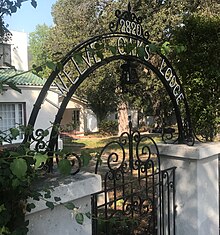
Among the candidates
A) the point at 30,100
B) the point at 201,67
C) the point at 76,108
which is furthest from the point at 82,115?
the point at 201,67

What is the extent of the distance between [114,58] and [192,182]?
1318 millimetres

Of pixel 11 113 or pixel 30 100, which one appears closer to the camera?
pixel 11 113

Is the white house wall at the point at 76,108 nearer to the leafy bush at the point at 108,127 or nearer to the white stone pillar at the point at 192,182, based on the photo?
the leafy bush at the point at 108,127

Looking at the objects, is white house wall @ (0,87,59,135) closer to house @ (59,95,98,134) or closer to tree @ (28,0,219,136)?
tree @ (28,0,219,136)

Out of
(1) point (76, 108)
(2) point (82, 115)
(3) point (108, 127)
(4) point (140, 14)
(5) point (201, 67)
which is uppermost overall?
(4) point (140, 14)

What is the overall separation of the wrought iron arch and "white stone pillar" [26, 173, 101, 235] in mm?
274

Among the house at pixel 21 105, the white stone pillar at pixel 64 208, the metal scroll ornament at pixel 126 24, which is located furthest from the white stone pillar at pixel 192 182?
the house at pixel 21 105

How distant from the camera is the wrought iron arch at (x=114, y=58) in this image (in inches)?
68.7

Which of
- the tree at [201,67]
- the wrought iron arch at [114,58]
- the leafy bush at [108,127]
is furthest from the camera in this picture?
the leafy bush at [108,127]

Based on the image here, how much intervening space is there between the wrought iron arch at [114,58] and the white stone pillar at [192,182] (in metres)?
0.20

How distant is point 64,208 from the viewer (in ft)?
5.27

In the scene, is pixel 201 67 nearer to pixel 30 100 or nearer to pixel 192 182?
pixel 192 182

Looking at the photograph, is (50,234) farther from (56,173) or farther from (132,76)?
(132,76)

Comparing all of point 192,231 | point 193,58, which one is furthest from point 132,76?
point 193,58
